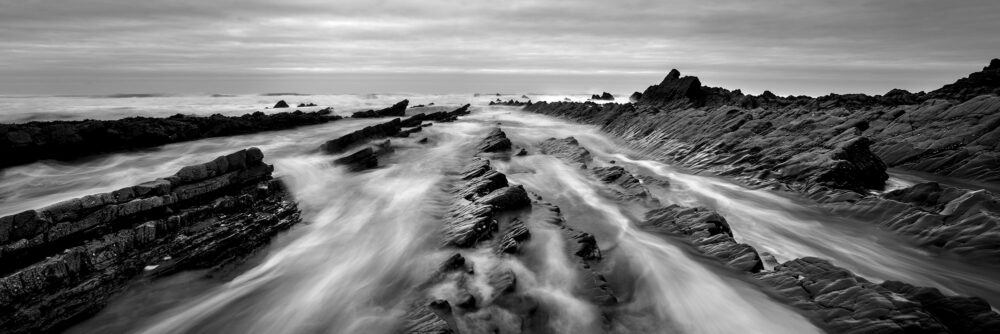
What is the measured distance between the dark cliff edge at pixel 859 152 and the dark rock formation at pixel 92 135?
2053 cm

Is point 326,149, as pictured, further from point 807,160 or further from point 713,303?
point 807,160

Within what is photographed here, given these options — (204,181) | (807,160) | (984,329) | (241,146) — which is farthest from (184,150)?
(807,160)

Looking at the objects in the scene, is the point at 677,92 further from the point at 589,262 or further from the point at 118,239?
the point at 118,239

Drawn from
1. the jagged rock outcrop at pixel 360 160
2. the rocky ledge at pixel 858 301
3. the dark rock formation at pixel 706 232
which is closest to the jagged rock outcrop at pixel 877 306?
the rocky ledge at pixel 858 301

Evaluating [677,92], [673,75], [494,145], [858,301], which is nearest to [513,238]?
[858,301]

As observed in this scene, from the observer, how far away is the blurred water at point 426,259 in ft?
20.0

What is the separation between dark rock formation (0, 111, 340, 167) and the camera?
11586mm

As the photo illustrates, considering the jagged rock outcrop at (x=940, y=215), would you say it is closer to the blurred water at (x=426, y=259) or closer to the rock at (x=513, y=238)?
the blurred water at (x=426, y=259)

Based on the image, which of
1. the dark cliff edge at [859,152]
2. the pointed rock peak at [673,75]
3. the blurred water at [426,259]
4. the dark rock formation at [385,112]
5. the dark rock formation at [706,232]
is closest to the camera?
the blurred water at [426,259]

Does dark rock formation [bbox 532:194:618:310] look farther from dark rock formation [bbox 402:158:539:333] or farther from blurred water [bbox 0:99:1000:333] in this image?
dark rock formation [bbox 402:158:539:333]

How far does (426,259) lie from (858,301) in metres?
6.54

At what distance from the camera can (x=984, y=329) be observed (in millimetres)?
4918

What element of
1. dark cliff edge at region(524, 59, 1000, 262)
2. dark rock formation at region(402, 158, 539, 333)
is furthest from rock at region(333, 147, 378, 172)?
dark cliff edge at region(524, 59, 1000, 262)

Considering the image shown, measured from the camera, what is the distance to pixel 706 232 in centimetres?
827
